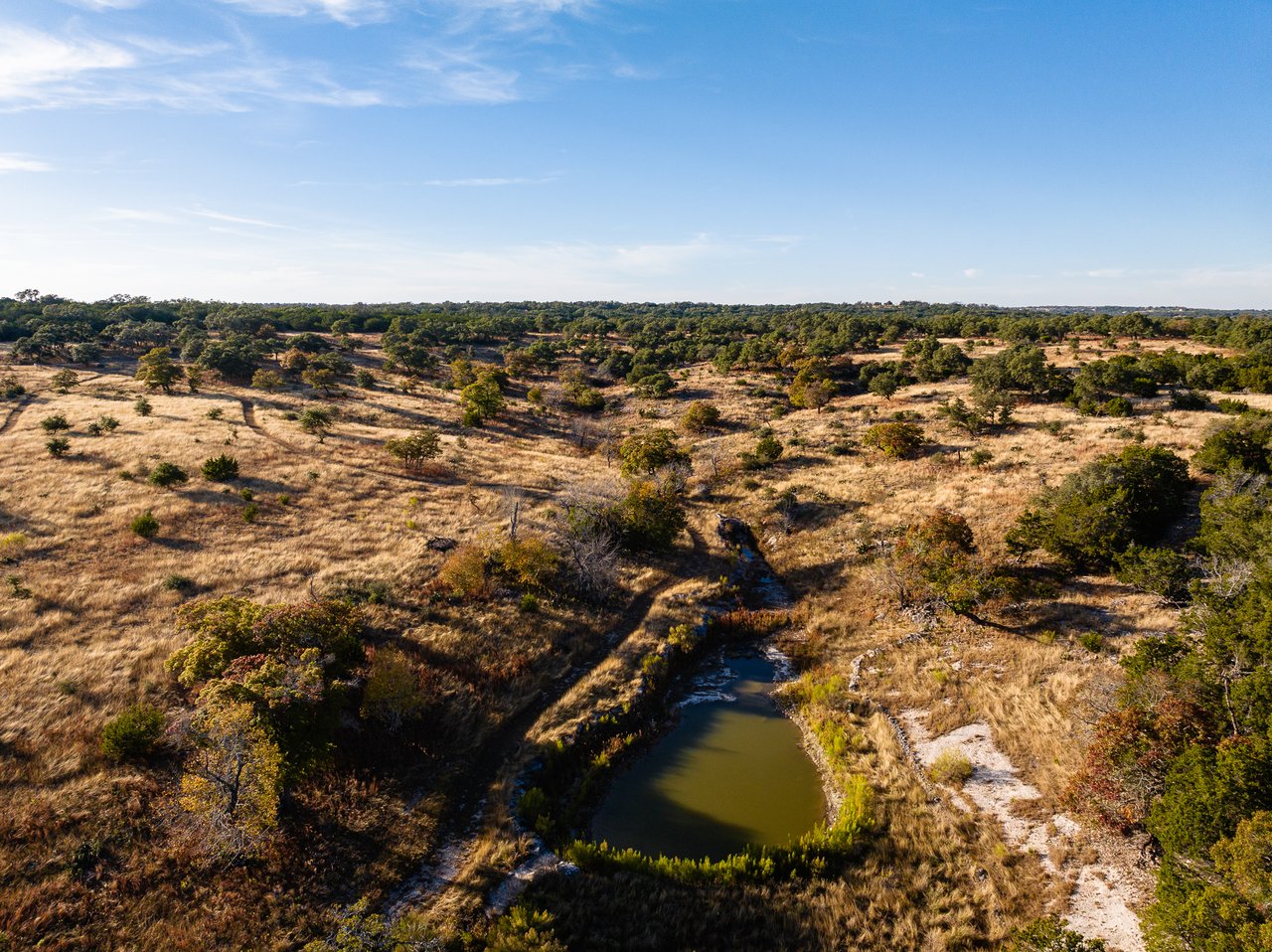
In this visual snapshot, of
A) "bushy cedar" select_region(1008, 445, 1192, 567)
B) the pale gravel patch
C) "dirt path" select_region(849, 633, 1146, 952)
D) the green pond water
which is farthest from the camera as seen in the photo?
"bushy cedar" select_region(1008, 445, 1192, 567)

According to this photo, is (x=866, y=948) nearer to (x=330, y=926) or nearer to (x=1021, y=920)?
(x=1021, y=920)

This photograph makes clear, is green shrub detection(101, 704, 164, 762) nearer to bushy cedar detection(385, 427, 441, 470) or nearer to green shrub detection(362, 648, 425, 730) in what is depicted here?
green shrub detection(362, 648, 425, 730)

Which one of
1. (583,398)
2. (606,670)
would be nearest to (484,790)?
(606,670)

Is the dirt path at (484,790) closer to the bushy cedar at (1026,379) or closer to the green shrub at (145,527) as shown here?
the green shrub at (145,527)

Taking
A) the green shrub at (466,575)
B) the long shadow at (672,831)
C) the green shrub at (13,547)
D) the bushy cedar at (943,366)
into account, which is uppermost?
the bushy cedar at (943,366)

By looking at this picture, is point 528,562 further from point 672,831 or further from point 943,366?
point 943,366

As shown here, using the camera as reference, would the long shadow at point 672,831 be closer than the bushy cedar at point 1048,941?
No

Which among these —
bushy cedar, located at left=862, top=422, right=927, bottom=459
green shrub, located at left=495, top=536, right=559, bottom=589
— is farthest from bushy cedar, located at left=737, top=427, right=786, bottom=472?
green shrub, located at left=495, top=536, right=559, bottom=589

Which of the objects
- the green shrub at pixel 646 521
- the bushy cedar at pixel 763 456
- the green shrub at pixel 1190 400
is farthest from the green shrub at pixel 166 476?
the green shrub at pixel 1190 400
